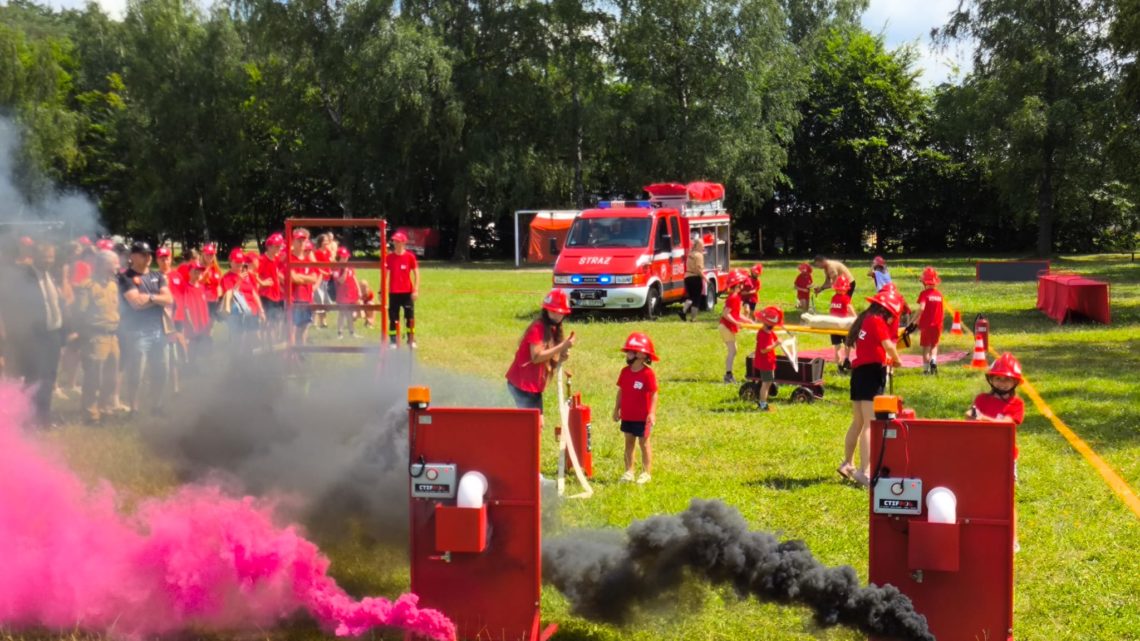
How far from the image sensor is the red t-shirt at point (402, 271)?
17370mm

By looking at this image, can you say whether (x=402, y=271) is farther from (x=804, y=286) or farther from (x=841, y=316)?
(x=804, y=286)

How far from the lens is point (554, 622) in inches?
251

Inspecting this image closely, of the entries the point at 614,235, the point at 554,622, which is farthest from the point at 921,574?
the point at 614,235

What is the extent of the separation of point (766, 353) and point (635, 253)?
34.3 feet

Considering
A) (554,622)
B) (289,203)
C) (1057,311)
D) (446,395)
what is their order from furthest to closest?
1. (289,203)
2. (1057,311)
3. (446,395)
4. (554,622)

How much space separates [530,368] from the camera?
897cm

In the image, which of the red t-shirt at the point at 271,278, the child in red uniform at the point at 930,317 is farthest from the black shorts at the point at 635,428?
the red t-shirt at the point at 271,278

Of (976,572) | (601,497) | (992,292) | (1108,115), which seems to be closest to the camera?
(976,572)

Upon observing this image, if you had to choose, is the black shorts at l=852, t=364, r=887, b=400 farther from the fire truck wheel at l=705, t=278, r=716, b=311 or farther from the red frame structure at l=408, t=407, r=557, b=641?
the fire truck wheel at l=705, t=278, r=716, b=311

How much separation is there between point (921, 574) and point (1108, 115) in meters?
33.4

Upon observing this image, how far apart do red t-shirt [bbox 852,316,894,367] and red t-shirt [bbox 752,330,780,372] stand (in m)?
3.92

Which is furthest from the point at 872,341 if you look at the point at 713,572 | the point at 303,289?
the point at 303,289

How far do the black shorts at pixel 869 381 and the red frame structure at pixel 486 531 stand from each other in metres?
4.22

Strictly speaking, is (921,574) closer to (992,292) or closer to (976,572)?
(976,572)
